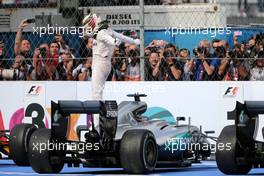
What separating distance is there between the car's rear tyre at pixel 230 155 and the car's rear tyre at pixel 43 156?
235 cm

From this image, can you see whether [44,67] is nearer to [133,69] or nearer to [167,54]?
[133,69]

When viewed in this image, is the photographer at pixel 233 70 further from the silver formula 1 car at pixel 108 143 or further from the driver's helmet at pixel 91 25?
the silver formula 1 car at pixel 108 143

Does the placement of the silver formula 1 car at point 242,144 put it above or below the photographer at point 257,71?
below

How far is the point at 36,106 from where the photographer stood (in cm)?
1948

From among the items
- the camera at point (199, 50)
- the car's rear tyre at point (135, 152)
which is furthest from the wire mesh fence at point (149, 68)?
the car's rear tyre at point (135, 152)

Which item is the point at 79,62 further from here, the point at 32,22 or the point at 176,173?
the point at 176,173

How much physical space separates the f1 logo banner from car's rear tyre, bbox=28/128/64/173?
400 cm

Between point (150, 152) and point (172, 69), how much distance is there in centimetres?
404

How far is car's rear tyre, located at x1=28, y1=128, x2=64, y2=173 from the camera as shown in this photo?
15.1 m

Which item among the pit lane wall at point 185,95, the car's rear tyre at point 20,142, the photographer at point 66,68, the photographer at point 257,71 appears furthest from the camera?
the photographer at point 66,68

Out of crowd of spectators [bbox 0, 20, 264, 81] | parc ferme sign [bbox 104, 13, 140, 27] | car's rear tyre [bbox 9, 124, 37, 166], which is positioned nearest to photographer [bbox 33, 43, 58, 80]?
crowd of spectators [bbox 0, 20, 264, 81]

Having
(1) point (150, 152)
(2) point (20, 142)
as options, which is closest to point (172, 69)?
(2) point (20, 142)

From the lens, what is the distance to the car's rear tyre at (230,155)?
566 inches

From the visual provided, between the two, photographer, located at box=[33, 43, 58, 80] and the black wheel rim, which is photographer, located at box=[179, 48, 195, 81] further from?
the black wheel rim
